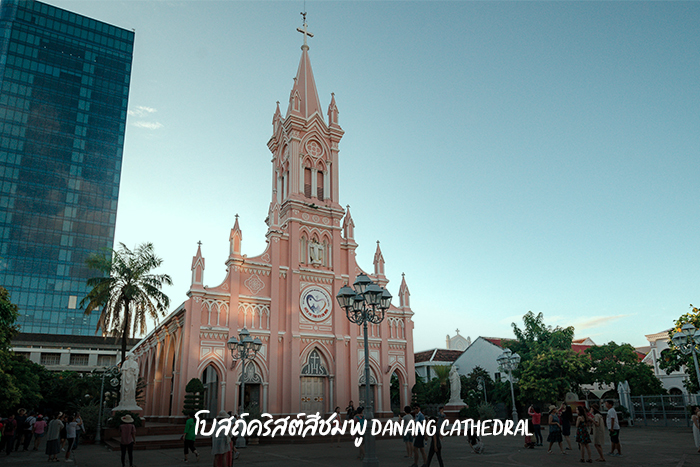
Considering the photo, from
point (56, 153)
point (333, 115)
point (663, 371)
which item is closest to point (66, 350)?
point (56, 153)

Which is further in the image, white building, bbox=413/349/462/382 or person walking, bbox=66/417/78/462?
white building, bbox=413/349/462/382

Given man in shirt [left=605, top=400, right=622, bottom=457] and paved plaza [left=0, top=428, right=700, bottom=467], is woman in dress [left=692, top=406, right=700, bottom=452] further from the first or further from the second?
man in shirt [left=605, top=400, right=622, bottom=457]

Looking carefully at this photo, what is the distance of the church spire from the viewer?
3794cm

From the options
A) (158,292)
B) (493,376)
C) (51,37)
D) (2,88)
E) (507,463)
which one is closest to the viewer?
(507,463)

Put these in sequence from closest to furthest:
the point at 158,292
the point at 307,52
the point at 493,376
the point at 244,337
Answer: the point at 244,337 < the point at 158,292 < the point at 307,52 < the point at 493,376

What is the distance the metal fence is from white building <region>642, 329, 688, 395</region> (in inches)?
633

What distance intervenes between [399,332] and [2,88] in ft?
274

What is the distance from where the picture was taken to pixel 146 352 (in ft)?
138

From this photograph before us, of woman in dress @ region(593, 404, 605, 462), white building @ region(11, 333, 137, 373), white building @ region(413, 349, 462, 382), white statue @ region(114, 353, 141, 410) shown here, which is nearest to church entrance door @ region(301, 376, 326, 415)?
white statue @ region(114, 353, 141, 410)

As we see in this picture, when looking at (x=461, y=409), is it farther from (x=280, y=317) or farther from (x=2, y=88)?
(x=2, y=88)

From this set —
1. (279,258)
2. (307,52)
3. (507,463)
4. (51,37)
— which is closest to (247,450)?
(507,463)

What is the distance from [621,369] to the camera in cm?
A: 3669

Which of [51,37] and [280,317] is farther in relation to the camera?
[51,37]

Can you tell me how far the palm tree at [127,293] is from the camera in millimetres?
33625
